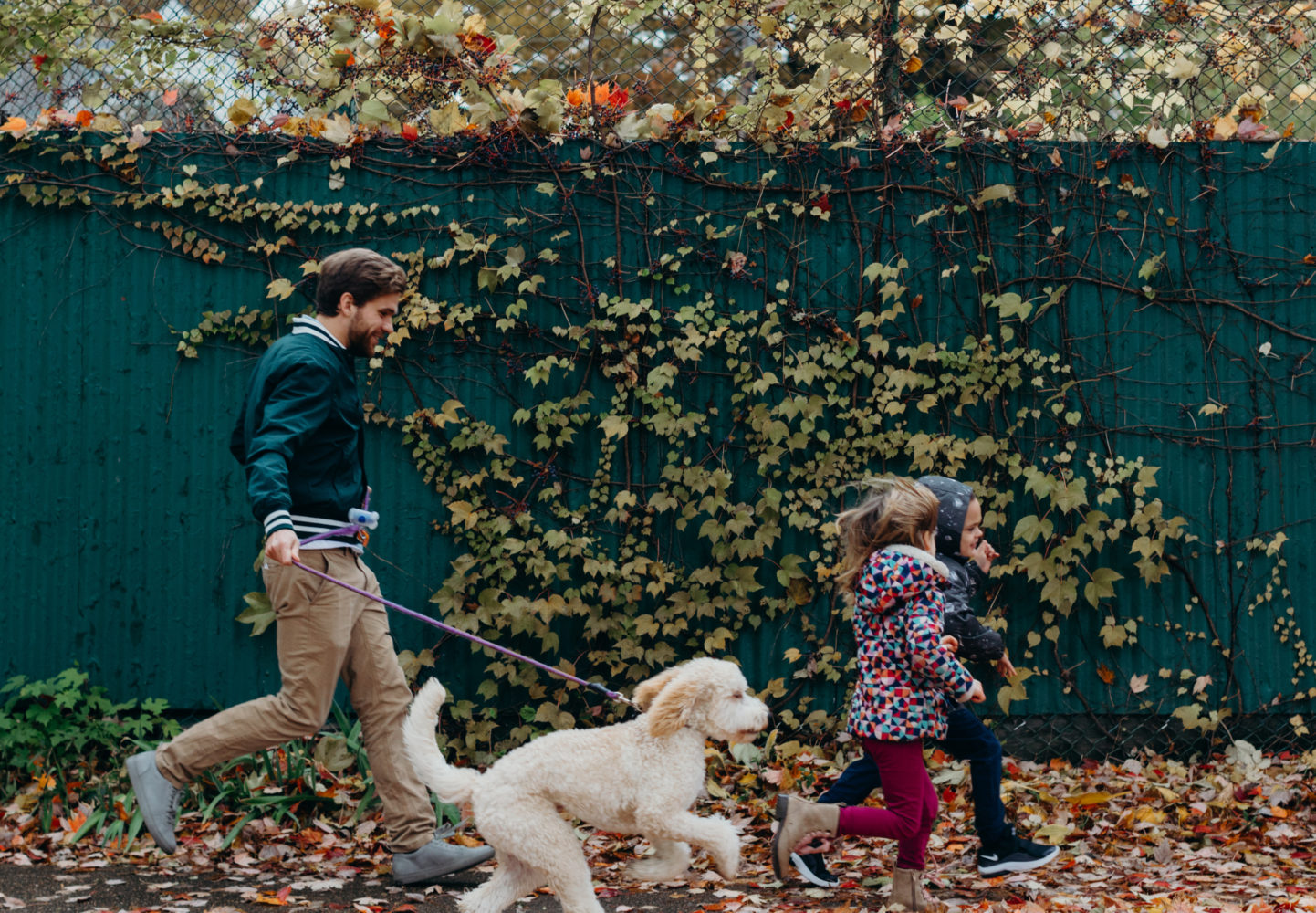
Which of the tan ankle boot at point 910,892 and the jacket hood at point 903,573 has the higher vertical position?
the jacket hood at point 903,573

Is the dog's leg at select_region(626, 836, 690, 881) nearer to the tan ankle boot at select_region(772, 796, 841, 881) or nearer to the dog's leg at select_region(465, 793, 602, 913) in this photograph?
the dog's leg at select_region(465, 793, 602, 913)

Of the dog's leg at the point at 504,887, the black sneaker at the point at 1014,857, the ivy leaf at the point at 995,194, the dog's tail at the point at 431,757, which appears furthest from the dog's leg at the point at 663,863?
the ivy leaf at the point at 995,194

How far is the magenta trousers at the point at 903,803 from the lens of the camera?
3.39 meters

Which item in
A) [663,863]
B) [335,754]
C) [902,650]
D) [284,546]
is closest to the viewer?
[663,863]

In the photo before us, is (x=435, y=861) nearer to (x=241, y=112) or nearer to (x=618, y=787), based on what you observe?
(x=618, y=787)

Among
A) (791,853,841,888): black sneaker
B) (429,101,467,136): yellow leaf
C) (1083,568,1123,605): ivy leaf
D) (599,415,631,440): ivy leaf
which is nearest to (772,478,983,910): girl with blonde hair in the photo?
(791,853,841,888): black sneaker

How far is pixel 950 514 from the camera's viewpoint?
12.6 ft

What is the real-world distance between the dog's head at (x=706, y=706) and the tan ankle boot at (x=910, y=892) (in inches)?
33.1

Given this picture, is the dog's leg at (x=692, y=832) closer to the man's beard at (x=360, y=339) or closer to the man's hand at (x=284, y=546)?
the man's hand at (x=284, y=546)

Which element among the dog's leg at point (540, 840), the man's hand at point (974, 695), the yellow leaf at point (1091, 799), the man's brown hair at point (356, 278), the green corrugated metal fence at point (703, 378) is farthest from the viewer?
the green corrugated metal fence at point (703, 378)

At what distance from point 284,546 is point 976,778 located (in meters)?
2.33

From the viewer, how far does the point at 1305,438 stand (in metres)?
5.01

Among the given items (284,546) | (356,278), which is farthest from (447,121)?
(284,546)

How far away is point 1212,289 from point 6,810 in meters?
5.54
